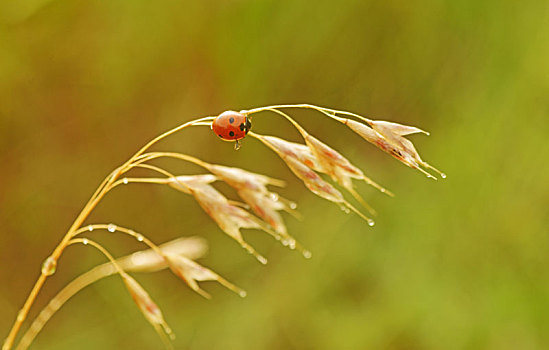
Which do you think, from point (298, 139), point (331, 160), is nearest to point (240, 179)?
point (331, 160)

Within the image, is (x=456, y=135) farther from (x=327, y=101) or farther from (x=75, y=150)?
(x=75, y=150)

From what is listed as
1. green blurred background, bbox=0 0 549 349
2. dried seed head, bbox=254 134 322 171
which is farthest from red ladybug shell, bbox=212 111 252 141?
green blurred background, bbox=0 0 549 349

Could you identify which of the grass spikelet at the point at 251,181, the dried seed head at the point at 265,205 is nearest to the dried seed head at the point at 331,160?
the grass spikelet at the point at 251,181

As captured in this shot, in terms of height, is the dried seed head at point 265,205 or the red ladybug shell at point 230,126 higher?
the red ladybug shell at point 230,126

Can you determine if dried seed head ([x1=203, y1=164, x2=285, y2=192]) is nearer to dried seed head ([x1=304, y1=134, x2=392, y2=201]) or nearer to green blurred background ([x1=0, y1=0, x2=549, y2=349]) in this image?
dried seed head ([x1=304, y1=134, x2=392, y2=201])

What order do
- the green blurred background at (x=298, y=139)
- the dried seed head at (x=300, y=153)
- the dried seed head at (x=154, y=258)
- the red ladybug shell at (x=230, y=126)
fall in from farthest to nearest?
the green blurred background at (x=298, y=139)
the dried seed head at (x=154, y=258)
the dried seed head at (x=300, y=153)
the red ladybug shell at (x=230, y=126)

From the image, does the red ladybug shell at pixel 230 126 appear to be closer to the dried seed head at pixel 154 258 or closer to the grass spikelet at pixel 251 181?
the grass spikelet at pixel 251 181

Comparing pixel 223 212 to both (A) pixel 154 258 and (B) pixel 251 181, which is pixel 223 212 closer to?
(B) pixel 251 181

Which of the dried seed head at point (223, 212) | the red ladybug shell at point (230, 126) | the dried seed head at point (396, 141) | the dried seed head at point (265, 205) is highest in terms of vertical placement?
the dried seed head at point (396, 141)
